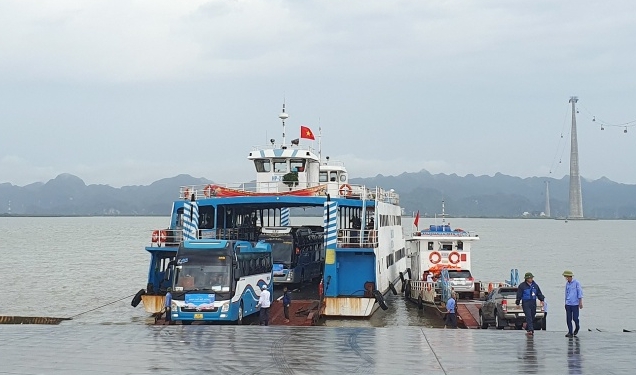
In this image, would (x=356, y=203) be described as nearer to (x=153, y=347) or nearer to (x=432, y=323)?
(x=432, y=323)

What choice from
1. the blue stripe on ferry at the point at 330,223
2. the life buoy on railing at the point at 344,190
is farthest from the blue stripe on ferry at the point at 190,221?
the life buoy on railing at the point at 344,190

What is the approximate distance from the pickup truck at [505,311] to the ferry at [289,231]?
16.9 ft

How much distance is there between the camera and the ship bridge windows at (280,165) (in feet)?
122

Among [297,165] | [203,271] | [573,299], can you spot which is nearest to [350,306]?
[203,271]

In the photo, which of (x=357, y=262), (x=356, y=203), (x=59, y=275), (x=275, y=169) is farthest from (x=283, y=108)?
(x=59, y=275)

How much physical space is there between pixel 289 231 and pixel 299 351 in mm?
19354

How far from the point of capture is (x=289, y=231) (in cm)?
3625

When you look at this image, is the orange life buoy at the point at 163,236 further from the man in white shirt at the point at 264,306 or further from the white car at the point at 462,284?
the white car at the point at 462,284

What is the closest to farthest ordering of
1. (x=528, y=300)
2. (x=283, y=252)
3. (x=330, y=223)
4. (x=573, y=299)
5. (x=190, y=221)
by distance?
(x=573, y=299)
(x=528, y=300)
(x=330, y=223)
(x=190, y=221)
(x=283, y=252)

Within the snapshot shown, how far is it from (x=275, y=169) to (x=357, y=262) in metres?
9.40

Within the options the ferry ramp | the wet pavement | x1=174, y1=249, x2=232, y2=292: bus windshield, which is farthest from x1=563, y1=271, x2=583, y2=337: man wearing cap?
x1=174, y1=249, x2=232, y2=292: bus windshield

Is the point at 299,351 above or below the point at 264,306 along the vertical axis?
below

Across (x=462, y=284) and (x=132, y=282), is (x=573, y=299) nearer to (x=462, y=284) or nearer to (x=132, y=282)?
(x=462, y=284)

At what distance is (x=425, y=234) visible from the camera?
1526 inches
